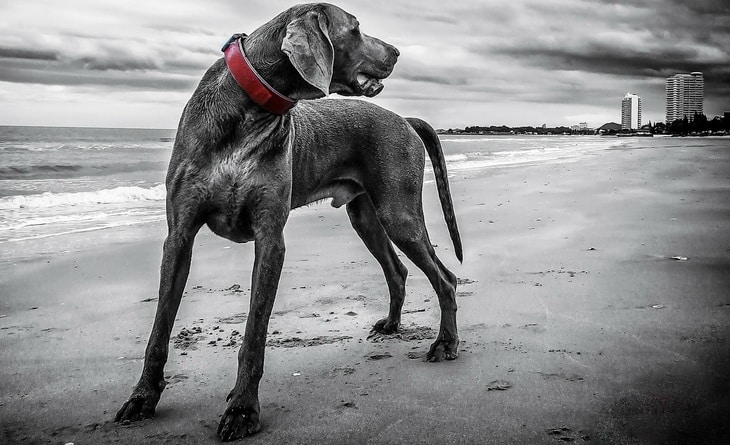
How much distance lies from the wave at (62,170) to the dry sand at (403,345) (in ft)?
45.6

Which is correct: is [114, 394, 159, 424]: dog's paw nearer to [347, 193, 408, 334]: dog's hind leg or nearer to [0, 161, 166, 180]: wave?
[347, 193, 408, 334]: dog's hind leg

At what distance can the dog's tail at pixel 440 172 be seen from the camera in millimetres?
4852

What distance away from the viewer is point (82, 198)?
12766 millimetres

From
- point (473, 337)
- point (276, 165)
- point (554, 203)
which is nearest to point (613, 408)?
point (473, 337)

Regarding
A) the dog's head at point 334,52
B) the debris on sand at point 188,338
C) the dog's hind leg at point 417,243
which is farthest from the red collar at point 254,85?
the debris on sand at point 188,338

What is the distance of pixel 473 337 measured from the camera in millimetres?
4531

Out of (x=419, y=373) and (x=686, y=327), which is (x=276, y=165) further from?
(x=686, y=327)

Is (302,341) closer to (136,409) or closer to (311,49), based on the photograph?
(136,409)

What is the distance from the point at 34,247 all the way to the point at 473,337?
5.40 m

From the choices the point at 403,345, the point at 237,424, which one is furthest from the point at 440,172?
the point at 237,424

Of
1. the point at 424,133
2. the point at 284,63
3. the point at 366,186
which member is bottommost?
the point at 366,186

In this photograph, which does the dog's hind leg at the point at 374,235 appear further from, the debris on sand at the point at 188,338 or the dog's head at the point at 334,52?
the debris on sand at the point at 188,338

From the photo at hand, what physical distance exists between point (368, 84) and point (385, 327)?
5.78ft

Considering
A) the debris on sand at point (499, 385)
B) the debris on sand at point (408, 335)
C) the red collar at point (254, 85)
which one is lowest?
the debris on sand at point (408, 335)
